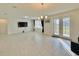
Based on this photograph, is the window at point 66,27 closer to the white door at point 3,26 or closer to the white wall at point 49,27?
the white wall at point 49,27

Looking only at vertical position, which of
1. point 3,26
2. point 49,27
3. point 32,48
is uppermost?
point 3,26

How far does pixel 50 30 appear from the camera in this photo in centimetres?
1371

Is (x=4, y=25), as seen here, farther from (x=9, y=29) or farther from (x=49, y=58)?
(x=49, y=58)

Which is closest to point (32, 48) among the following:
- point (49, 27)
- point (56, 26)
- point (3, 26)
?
point (56, 26)

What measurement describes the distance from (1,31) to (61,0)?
1474 centimetres

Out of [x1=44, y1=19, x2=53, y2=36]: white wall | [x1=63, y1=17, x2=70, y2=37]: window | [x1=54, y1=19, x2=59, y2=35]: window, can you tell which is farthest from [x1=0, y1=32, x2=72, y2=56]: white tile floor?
[x1=44, y1=19, x2=53, y2=36]: white wall

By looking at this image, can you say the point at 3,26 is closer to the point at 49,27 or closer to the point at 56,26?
the point at 49,27

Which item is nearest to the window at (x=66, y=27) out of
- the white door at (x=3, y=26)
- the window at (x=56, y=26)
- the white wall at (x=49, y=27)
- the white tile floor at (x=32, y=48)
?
the window at (x=56, y=26)

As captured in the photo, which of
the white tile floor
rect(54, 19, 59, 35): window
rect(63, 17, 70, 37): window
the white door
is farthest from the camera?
the white door

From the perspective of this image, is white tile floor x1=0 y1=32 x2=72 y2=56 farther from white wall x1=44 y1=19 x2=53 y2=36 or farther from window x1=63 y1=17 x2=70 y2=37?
white wall x1=44 y1=19 x2=53 y2=36

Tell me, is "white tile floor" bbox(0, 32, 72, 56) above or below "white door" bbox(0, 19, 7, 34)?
below

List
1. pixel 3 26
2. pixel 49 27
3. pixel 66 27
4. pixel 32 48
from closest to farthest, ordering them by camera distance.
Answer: pixel 32 48 → pixel 66 27 → pixel 49 27 → pixel 3 26

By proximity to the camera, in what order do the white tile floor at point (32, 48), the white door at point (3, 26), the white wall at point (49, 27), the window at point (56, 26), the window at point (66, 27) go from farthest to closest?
the white door at point (3, 26), the white wall at point (49, 27), the window at point (56, 26), the window at point (66, 27), the white tile floor at point (32, 48)

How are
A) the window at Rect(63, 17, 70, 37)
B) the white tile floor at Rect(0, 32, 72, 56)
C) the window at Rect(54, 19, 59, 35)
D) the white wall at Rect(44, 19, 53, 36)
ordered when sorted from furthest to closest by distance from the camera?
the white wall at Rect(44, 19, 53, 36)
the window at Rect(54, 19, 59, 35)
the window at Rect(63, 17, 70, 37)
the white tile floor at Rect(0, 32, 72, 56)
